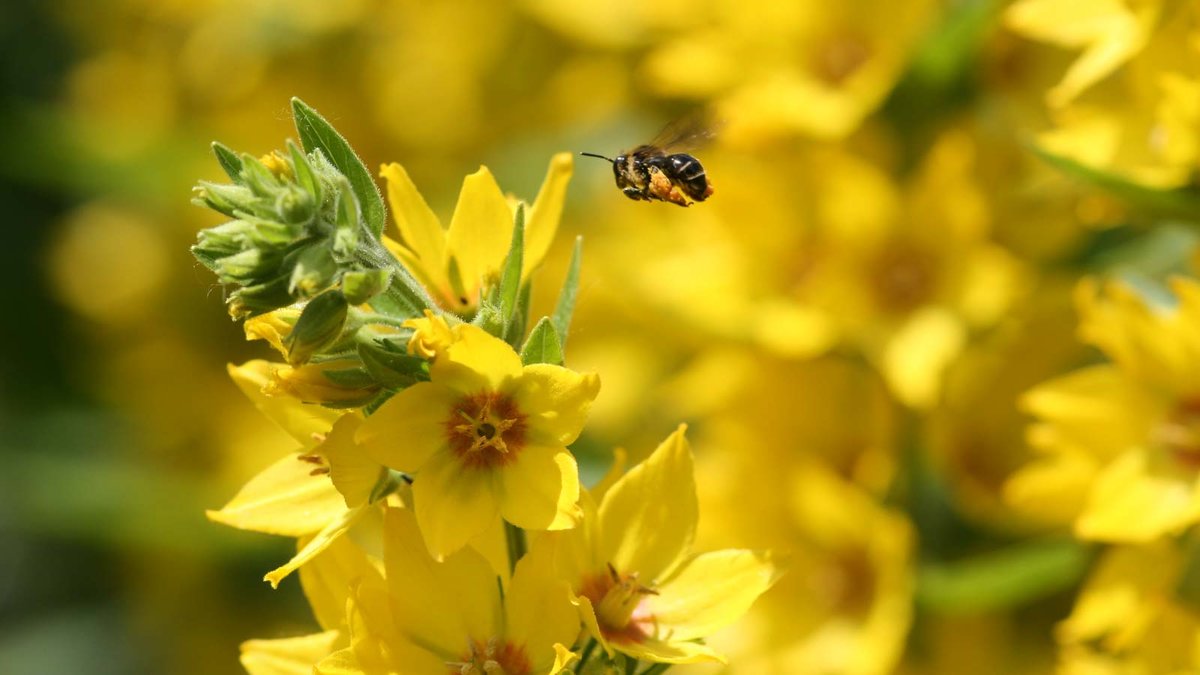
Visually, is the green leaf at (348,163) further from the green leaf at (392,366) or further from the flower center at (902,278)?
the flower center at (902,278)

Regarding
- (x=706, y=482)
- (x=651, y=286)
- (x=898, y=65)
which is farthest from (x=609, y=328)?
(x=898, y=65)

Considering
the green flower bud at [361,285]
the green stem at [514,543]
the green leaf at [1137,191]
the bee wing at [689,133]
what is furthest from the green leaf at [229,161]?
the green leaf at [1137,191]

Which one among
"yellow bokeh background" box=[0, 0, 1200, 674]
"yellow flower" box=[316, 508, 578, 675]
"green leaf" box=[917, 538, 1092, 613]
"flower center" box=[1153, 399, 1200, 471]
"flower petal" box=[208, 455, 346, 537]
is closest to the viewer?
"yellow flower" box=[316, 508, 578, 675]

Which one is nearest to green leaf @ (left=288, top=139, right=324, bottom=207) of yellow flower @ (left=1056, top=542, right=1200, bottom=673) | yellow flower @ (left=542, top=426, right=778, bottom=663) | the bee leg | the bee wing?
yellow flower @ (left=542, top=426, right=778, bottom=663)

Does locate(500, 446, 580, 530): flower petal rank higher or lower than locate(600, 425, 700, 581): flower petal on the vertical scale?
lower

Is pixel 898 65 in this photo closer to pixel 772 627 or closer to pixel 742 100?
pixel 742 100

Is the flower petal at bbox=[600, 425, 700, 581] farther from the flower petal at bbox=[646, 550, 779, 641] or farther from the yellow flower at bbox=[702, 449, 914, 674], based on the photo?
the yellow flower at bbox=[702, 449, 914, 674]
